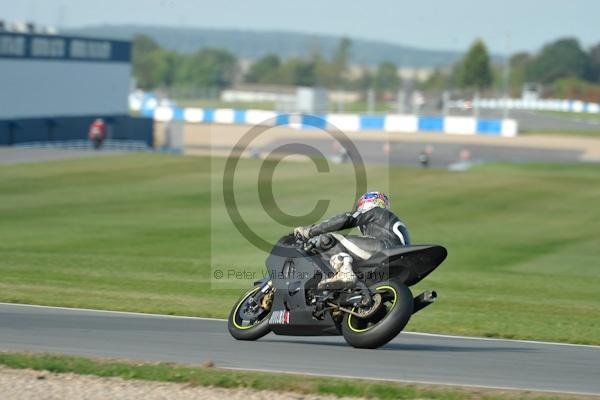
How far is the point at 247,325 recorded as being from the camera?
36.9 feet

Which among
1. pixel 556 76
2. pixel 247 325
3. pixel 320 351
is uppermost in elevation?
pixel 556 76

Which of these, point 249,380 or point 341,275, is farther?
point 341,275

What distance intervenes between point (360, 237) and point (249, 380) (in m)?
2.16

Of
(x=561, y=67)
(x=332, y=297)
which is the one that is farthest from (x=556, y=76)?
(x=332, y=297)

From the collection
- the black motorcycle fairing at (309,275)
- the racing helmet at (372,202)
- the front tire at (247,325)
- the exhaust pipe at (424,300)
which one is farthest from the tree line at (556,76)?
the exhaust pipe at (424,300)

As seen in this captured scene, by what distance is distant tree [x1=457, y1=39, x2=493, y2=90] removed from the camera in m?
136

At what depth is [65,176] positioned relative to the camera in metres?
40.3

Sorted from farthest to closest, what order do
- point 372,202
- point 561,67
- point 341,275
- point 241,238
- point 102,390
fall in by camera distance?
point 561,67 → point 241,238 → point 372,202 → point 341,275 → point 102,390

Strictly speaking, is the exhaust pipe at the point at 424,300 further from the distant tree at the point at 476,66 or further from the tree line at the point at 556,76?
the tree line at the point at 556,76

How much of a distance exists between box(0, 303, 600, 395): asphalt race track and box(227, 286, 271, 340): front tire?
0.35 ft

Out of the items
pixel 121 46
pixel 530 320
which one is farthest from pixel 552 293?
pixel 121 46

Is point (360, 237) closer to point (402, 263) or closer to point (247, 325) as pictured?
point (402, 263)

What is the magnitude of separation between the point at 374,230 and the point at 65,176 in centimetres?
3144

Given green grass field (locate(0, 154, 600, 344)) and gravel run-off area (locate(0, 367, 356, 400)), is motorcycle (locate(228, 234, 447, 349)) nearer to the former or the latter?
Result: gravel run-off area (locate(0, 367, 356, 400))
